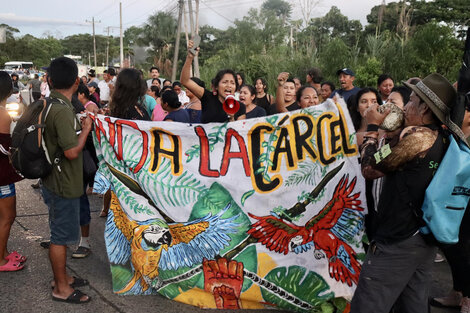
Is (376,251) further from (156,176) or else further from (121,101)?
(121,101)

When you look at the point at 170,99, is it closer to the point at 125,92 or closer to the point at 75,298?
the point at 125,92

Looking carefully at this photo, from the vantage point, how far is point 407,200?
245 centimetres

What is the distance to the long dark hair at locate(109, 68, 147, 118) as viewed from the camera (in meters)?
4.18

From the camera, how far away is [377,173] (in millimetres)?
2557

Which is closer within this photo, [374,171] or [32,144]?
[374,171]

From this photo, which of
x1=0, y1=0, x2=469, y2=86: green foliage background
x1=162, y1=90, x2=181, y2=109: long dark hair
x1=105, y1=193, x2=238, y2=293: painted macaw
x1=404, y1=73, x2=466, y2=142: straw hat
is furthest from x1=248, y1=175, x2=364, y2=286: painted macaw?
x1=0, y1=0, x2=469, y2=86: green foliage background

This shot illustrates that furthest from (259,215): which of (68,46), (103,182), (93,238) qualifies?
(68,46)

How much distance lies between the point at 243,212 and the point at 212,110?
59.0 inches

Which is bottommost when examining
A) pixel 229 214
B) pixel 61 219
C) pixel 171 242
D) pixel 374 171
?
pixel 171 242

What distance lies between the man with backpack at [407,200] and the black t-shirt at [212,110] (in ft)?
7.04

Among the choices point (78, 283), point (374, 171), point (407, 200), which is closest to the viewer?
point (407, 200)

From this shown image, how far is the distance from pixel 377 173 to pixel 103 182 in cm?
237

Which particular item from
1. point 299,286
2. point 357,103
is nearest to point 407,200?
point 299,286

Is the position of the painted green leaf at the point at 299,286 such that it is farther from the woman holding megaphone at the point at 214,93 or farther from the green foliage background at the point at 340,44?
the green foliage background at the point at 340,44
